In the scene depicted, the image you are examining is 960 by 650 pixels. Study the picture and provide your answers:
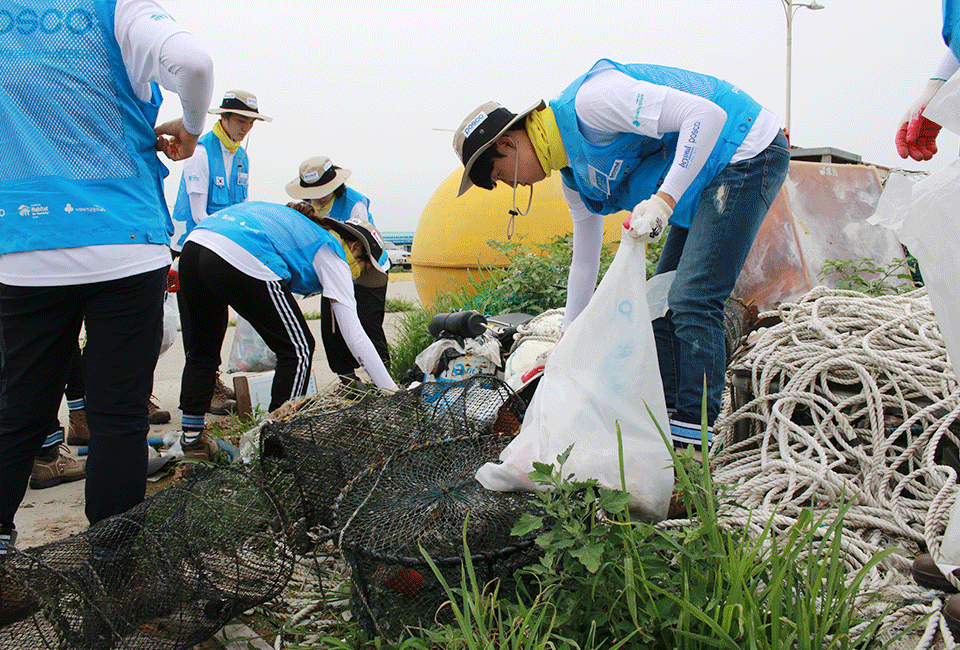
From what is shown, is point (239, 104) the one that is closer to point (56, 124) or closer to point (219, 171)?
point (219, 171)

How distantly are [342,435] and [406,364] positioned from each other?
240 centimetres

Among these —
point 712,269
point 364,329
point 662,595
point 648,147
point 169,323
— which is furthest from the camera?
point 364,329

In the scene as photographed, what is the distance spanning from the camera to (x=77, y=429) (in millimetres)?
3510

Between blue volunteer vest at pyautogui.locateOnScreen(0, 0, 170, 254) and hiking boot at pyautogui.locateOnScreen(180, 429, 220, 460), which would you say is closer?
blue volunteer vest at pyautogui.locateOnScreen(0, 0, 170, 254)

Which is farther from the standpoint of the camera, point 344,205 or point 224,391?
point 344,205

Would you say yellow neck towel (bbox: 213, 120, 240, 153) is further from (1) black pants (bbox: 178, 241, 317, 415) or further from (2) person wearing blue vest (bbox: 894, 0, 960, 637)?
(2) person wearing blue vest (bbox: 894, 0, 960, 637)

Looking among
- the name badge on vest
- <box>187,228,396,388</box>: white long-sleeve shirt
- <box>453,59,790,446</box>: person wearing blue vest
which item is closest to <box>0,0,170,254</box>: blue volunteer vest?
<box>187,228,396,388</box>: white long-sleeve shirt

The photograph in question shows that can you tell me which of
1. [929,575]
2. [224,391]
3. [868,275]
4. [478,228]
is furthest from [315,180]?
[929,575]

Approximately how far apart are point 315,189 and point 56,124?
9.06ft

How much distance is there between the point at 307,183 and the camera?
180 inches

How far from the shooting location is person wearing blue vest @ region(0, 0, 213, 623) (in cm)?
178

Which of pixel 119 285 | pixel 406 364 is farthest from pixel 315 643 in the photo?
pixel 406 364

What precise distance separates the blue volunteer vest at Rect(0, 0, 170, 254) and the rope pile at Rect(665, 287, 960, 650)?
1.99 m

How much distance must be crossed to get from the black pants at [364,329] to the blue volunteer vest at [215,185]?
3.59 feet
